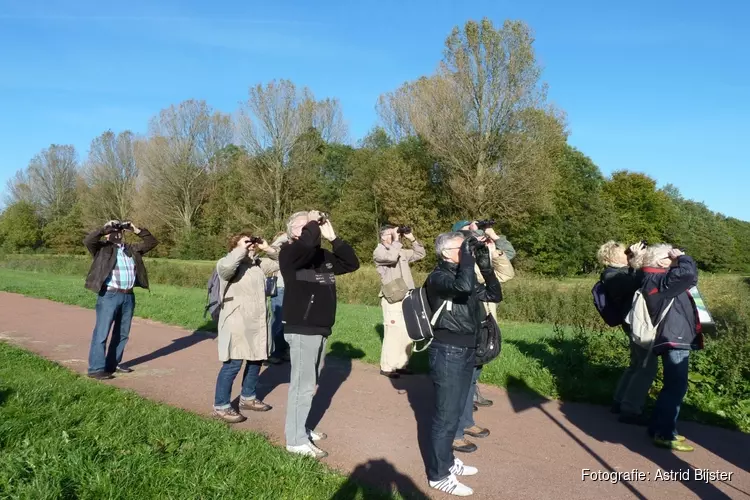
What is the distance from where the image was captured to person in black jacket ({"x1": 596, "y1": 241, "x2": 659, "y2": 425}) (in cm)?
571

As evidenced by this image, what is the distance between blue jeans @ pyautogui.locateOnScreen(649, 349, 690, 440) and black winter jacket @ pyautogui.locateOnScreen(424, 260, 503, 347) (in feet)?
6.89

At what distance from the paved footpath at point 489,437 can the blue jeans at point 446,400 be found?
23cm

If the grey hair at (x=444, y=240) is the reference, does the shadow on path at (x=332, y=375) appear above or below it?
below

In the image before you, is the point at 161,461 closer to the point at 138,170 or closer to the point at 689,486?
the point at 689,486

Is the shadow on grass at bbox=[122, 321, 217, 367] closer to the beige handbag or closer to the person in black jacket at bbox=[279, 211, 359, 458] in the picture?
the beige handbag

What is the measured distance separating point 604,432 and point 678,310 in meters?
1.33

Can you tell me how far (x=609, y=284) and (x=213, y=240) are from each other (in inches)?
1760

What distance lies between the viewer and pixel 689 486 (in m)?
4.32

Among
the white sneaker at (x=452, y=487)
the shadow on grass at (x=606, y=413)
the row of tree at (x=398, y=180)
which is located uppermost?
the row of tree at (x=398, y=180)

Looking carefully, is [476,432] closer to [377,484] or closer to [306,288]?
[377,484]

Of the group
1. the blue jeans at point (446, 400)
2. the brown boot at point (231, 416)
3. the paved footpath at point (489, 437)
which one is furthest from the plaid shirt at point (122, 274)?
the blue jeans at point (446, 400)

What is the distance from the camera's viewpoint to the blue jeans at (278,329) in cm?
874

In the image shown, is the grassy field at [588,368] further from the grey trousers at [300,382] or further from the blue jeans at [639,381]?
the grey trousers at [300,382]

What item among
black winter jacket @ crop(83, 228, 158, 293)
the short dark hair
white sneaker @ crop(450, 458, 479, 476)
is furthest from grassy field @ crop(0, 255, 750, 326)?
black winter jacket @ crop(83, 228, 158, 293)
